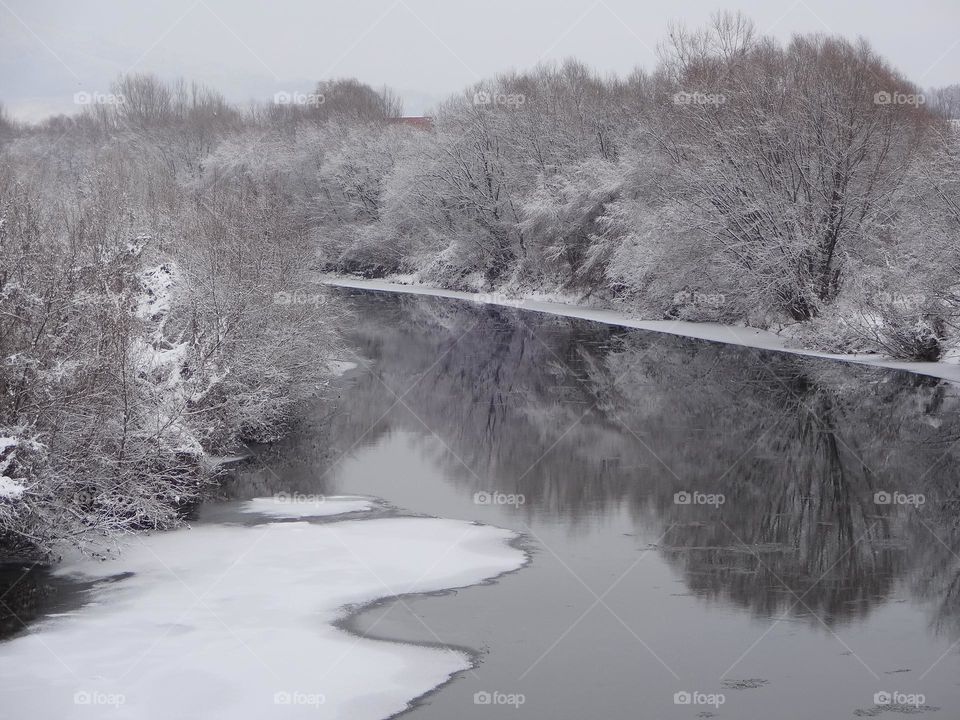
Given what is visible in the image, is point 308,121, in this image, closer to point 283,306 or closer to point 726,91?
point 726,91

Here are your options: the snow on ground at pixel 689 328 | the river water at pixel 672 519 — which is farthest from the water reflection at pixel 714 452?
the snow on ground at pixel 689 328

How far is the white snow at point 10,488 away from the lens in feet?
32.6

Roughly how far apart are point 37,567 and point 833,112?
2419 cm

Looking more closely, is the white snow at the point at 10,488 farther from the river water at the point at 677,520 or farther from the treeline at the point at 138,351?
the river water at the point at 677,520

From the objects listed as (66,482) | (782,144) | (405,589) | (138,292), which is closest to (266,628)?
(405,589)

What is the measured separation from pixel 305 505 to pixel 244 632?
15.1ft

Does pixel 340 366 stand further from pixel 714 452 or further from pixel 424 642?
pixel 424 642

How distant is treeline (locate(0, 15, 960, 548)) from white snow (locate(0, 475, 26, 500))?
0.02 metres

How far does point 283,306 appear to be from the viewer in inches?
790

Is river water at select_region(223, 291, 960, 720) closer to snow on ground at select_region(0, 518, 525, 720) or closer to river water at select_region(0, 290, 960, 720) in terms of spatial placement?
river water at select_region(0, 290, 960, 720)

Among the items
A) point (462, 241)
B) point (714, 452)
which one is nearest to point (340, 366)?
point (714, 452)

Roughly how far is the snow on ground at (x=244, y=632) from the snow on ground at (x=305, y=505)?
790mm

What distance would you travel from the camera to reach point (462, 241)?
5138 centimetres

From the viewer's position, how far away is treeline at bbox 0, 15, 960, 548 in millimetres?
12031
